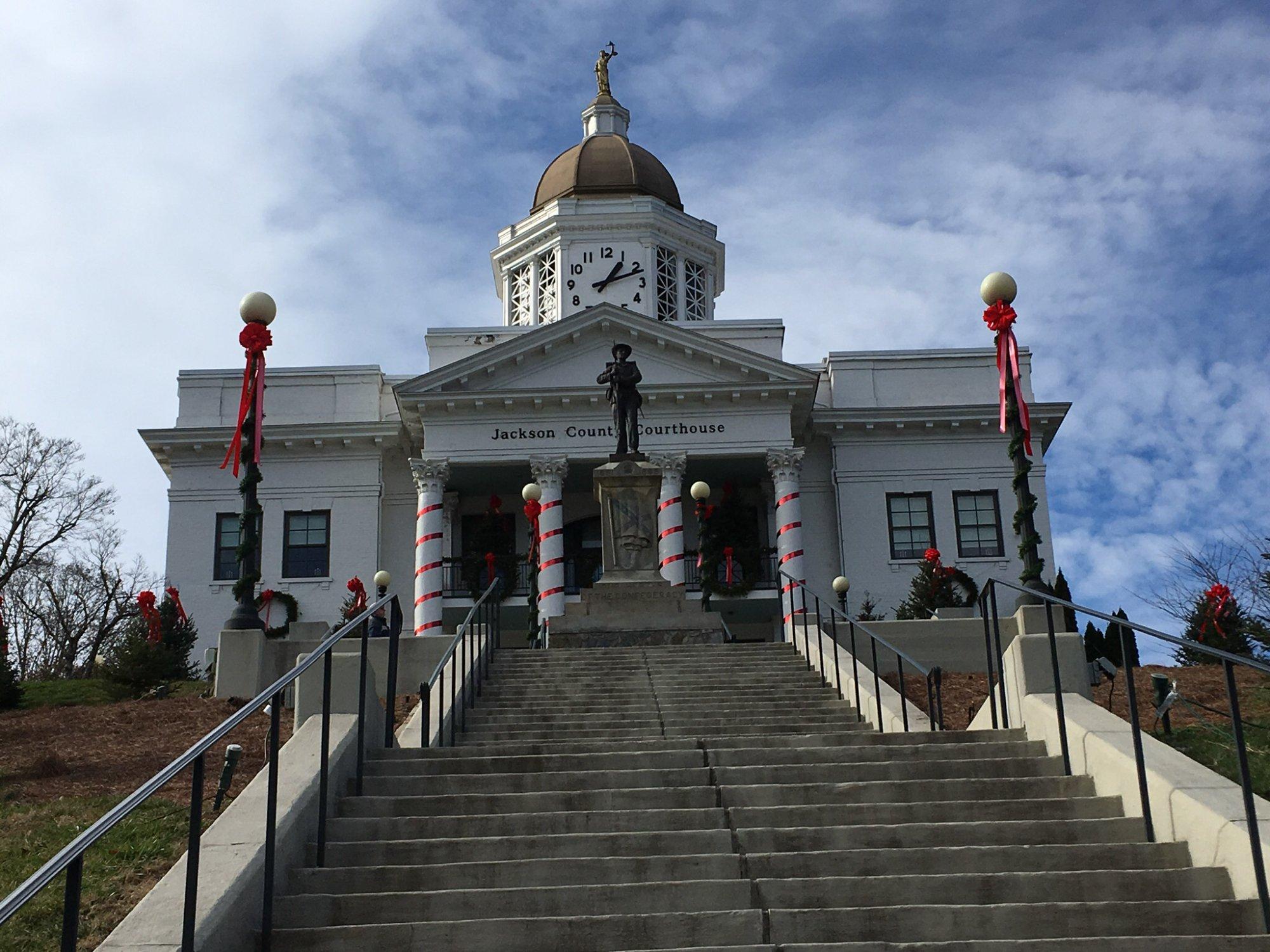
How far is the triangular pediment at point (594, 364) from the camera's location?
3394cm

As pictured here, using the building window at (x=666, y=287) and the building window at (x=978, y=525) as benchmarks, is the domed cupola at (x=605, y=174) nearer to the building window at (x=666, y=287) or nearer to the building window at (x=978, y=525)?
the building window at (x=666, y=287)

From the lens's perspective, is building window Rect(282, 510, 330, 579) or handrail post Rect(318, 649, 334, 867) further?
building window Rect(282, 510, 330, 579)

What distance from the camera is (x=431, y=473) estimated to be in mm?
33812

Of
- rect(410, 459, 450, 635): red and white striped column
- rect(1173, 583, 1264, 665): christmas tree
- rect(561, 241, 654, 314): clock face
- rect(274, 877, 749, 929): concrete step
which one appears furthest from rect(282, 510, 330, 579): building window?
rect(274, 877, 749, 929): concrete step

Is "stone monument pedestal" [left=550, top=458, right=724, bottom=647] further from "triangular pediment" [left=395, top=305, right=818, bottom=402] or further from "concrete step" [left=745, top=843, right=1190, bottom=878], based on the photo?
"triangular pediment" [left=395, top=305, right=818, bottom=402]

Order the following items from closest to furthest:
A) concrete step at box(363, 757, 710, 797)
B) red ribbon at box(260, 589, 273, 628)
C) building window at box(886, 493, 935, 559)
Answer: concrete step at box(363, 757, 710, 797)
red ribbon at box(260, 589, 273, 628)
building window at box(886, 493, 935, 559)

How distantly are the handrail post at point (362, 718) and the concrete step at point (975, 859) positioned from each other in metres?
2.91

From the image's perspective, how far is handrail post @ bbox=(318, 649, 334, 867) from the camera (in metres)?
7.78

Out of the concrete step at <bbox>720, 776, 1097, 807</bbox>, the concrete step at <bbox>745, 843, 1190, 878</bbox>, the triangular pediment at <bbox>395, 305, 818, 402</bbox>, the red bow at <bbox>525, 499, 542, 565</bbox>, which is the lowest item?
the concrete step at <bbox>745, 843, 1190, 878</bbox>

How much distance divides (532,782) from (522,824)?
85 cm

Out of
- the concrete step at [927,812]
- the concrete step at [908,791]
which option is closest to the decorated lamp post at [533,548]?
the concrete step at [908,791]

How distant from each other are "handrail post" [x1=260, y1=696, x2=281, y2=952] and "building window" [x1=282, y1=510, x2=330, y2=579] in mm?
28505

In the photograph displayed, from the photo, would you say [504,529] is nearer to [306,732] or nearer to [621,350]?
[621,350]

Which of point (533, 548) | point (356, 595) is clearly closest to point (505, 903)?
point (533, 548)
